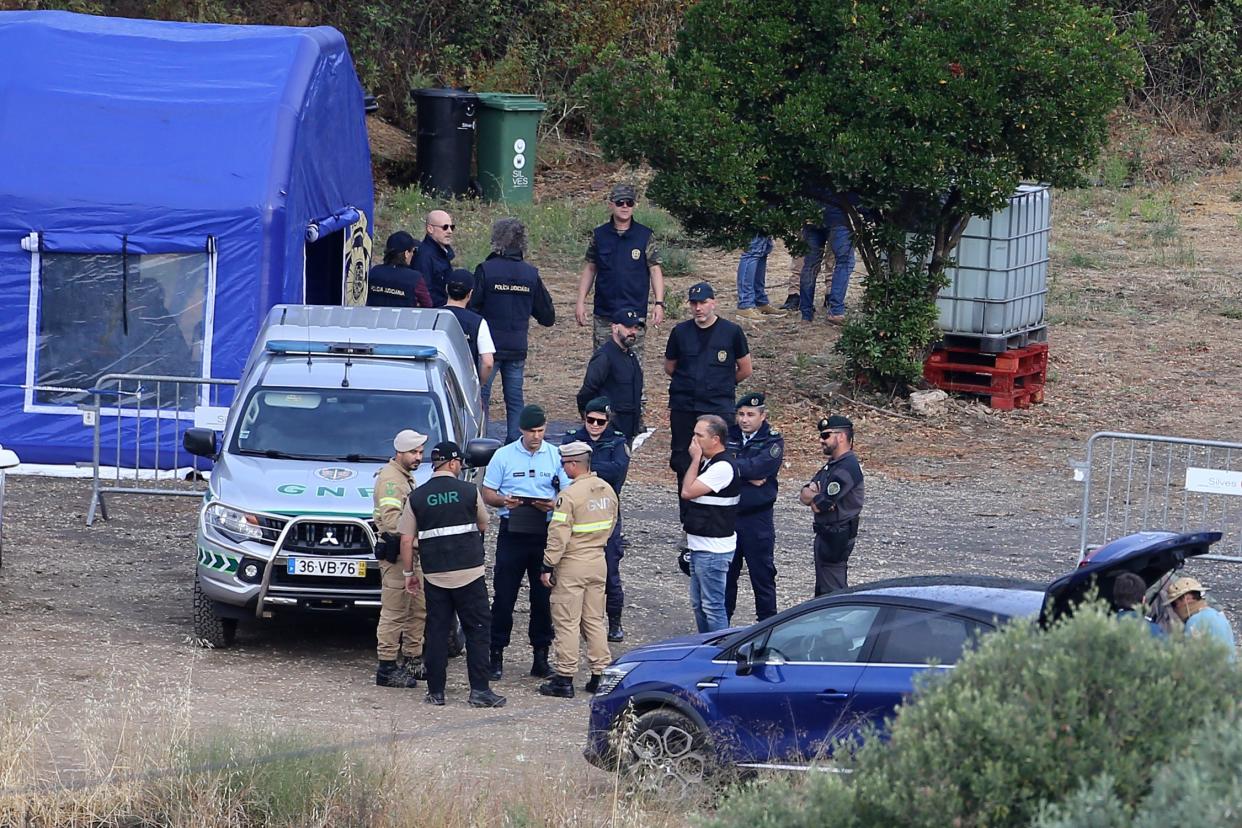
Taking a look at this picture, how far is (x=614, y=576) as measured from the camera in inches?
418

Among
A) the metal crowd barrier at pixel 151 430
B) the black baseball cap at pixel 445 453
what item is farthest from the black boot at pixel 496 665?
the metal crowd barrier at pixel 151 430

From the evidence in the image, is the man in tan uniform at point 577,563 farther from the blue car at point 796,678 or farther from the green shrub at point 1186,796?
the green shrub at point 1186,796

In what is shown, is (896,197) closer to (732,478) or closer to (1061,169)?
(1061,169)

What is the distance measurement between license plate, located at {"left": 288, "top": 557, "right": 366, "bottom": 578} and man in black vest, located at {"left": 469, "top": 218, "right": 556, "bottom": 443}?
4107 millimetres

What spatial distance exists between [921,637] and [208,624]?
4953 millimetres

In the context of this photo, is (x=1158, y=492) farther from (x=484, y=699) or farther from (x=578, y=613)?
(x=484, y=699)

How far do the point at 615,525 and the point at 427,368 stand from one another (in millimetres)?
2000

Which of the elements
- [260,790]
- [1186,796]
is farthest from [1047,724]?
[260,790]

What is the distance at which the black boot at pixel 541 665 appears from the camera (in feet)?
34.2

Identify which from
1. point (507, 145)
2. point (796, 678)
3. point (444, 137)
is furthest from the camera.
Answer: point (507, 145)

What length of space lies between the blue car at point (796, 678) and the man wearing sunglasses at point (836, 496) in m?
1.69

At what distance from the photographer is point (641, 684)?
838cm

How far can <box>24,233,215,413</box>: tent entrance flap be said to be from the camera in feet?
47.6

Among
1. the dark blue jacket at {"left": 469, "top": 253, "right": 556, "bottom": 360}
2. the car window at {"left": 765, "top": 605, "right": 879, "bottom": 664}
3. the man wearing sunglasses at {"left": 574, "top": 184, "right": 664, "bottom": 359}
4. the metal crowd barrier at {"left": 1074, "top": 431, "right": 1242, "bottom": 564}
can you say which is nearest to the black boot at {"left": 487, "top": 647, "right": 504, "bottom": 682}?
the car window at {"left": 765, "top": 605, "right": 879, "bottom": 664}
